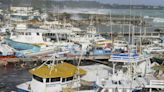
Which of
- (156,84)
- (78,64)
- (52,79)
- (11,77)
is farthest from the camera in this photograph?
(11,77)

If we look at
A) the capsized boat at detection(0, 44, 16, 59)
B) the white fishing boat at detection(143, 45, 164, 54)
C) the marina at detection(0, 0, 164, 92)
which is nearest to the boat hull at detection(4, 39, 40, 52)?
the marina at detection(0, 0, 164, 92)

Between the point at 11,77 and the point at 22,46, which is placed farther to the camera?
the point at 22,46

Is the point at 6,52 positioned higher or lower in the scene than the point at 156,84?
lower

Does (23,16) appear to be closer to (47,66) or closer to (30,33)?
(30,33)

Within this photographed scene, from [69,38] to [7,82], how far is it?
67.8 feet

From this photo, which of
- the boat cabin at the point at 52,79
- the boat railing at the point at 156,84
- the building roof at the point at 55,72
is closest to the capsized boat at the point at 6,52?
the building roof at the point at 55,72

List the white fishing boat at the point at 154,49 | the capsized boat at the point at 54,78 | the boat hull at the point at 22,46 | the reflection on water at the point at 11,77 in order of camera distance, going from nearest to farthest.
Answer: the capsized boat at the point at 54,78 → the reflection on water at the point at 11,77 → the white fishing boat at the point at 154,49 → the boat hull at the point at 22,46

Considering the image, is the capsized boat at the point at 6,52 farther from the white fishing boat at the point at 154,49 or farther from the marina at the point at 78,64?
the white fishing boat at the point at 154,49

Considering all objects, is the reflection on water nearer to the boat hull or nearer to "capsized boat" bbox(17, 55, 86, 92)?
the boat hull

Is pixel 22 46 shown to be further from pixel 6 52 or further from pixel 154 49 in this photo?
pixel 154 49

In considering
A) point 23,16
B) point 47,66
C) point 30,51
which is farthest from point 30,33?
point 23,16

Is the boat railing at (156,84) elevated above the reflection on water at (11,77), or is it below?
above

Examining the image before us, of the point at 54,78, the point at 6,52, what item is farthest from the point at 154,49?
the point at 54,78

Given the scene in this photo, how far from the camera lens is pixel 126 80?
2020 cm
